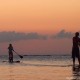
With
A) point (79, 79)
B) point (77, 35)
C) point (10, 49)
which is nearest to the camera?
point (79, 79)

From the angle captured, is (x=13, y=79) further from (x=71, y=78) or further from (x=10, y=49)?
(x=10, y=49)

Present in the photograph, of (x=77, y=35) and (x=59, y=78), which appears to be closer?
(x=59, y=78)

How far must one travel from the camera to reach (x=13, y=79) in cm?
1670

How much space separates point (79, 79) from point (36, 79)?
5.65ft

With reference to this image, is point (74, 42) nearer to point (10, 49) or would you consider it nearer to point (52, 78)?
point (52, 78)

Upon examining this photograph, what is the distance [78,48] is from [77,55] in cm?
42

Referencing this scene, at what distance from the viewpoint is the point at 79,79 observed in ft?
52.6

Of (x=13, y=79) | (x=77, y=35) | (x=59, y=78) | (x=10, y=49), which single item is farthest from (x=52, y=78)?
(x=10, y=49)

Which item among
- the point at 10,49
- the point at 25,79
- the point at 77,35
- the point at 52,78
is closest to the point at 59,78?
the point at 52,78

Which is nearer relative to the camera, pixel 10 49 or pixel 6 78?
pixel 6 78

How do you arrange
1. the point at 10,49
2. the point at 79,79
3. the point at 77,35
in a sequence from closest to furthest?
the point at 79,79 → the point at 77,35 → the point at 10,49

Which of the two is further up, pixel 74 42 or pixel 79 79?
pixel 74 42

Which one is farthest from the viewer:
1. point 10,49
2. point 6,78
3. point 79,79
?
point 10,49

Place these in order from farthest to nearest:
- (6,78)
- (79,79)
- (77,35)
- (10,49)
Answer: (10,49) < (77,35) < (6,78) < (79,79)
